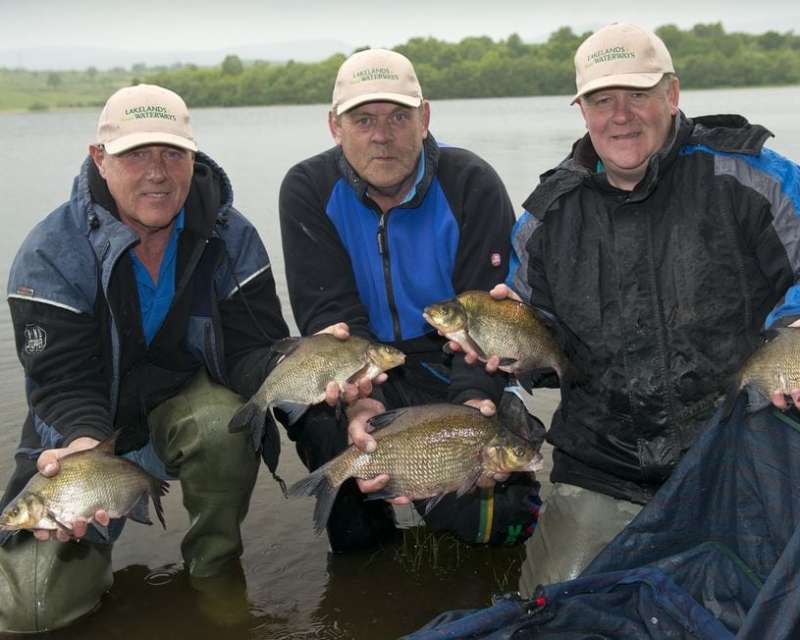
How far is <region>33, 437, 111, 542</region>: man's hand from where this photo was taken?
11.1ft

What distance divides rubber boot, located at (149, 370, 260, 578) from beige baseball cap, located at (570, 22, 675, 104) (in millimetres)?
2072

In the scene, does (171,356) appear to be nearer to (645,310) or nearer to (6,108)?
(645,310)

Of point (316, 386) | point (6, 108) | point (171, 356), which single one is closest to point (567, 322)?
point (316, 386)

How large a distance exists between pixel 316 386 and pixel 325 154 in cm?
141

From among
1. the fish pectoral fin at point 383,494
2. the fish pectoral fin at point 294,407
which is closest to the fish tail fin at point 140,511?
the fish pectoral fin at point 294,407

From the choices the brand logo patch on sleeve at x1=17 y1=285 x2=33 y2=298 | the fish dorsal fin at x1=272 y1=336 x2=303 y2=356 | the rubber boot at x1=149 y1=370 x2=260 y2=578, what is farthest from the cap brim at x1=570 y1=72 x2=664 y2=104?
the brand logo patch on sleeve at x1=17 y1=285 x2=33 y2=298

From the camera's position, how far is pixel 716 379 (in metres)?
3.52

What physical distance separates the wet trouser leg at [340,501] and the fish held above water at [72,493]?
1007 mm

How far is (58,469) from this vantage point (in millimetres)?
3398

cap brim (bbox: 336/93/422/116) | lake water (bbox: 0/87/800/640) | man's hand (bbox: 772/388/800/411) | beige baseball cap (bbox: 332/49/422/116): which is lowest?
lake water (bbox: 0/87/800/640)

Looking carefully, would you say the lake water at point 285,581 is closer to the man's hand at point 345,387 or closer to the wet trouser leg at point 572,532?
the wet trouser leg at point 572,532

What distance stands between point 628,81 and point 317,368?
164cm

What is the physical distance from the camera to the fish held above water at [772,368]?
9.80ft

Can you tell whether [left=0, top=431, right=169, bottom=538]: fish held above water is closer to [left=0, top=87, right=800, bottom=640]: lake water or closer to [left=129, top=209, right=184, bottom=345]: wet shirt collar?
[left=0, top=87, right=800, bottom=640]: lake water
